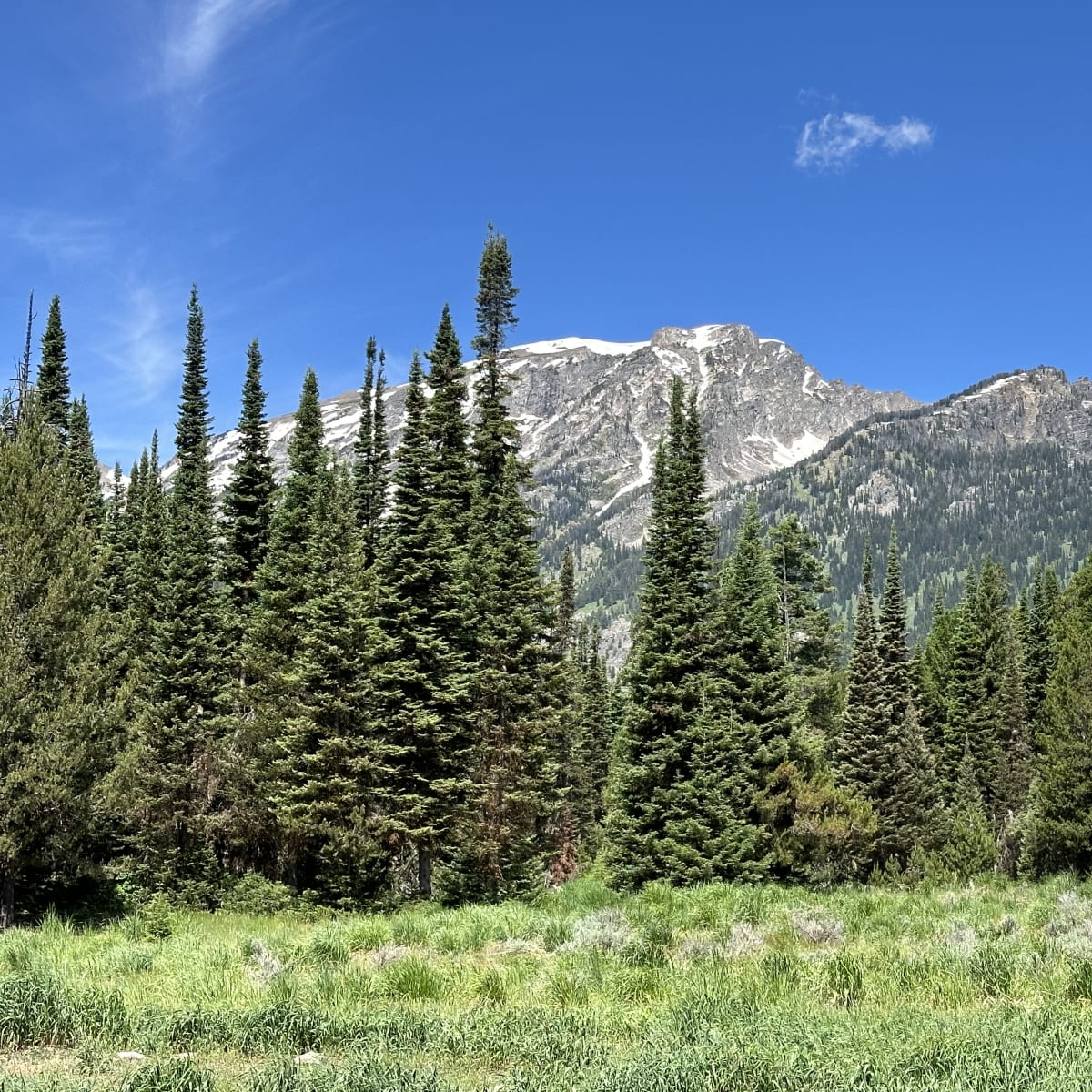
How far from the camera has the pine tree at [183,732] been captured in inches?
1149

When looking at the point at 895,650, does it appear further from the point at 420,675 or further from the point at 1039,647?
the point at 420,675

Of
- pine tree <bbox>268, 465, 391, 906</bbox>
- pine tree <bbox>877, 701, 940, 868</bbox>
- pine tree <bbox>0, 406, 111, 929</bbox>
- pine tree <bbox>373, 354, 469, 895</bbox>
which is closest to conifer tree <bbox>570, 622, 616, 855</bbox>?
pine tree <bbox>877, 701, 940, 868</bbox>

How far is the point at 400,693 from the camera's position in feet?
90.2

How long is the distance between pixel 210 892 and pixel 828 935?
23.1 meters

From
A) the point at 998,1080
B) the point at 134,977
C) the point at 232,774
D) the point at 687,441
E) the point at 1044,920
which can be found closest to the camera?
the point at 998,1080

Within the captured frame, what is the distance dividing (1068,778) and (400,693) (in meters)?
30.0

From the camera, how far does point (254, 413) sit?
4256 cm

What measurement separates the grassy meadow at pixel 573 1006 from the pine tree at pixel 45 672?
753 cm

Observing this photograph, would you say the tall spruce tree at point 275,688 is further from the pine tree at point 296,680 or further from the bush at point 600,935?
the bush at point 600,935

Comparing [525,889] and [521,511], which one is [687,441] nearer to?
[521,511]

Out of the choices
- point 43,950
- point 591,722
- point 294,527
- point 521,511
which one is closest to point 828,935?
point 43,950

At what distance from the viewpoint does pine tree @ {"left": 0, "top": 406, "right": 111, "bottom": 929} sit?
19969 millimetres

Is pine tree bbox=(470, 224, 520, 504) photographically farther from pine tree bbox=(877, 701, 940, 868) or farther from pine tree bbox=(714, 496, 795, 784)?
pine tree bbox=(877, 701, 940, 868)

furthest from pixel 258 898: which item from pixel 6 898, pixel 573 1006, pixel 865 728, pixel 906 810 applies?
pixel 906 810
